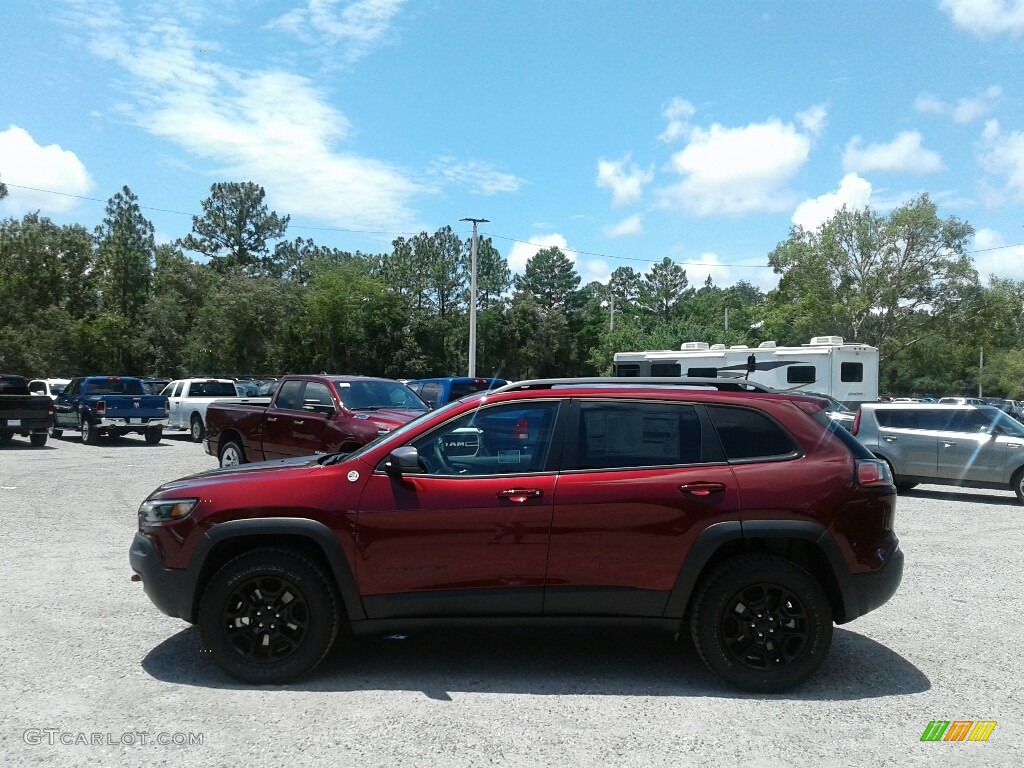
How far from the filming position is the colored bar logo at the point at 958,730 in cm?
439

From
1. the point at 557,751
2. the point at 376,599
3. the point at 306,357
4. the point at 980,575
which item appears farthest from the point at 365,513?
the point at 306,357

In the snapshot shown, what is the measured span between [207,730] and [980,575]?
7.15m

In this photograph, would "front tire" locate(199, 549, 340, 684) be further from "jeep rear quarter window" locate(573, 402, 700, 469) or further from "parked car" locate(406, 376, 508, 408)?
"parked car" locate(406, 376, 508, 408)

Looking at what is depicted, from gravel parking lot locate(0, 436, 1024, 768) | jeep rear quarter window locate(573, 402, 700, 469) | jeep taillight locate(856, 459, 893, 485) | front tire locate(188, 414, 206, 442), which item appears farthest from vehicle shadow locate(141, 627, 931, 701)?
front tire locate(188, 414, 206, 442)

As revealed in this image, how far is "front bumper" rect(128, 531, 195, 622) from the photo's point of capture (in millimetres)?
5016

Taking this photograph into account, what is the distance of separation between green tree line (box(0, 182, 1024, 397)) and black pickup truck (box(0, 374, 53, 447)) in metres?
21.3

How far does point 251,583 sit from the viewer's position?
498 cm

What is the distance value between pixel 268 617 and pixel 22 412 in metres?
19.5

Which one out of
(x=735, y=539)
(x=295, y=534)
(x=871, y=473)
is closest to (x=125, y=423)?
(x=295, y=534)

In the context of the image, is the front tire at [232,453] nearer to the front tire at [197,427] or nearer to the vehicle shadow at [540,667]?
the vehicle shadow at [540,667]

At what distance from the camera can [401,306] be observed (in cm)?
6425

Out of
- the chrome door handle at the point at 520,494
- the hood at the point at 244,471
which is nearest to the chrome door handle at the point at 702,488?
the chrome door handle at the point at 520,494

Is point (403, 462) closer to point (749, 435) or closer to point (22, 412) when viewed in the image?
point (749, 435)

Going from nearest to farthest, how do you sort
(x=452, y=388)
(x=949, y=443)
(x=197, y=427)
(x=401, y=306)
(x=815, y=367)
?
(x=949, y=443), (x=452, y=388), (x=197, y=427), (x=815, y=367), (x=401, y=306)
